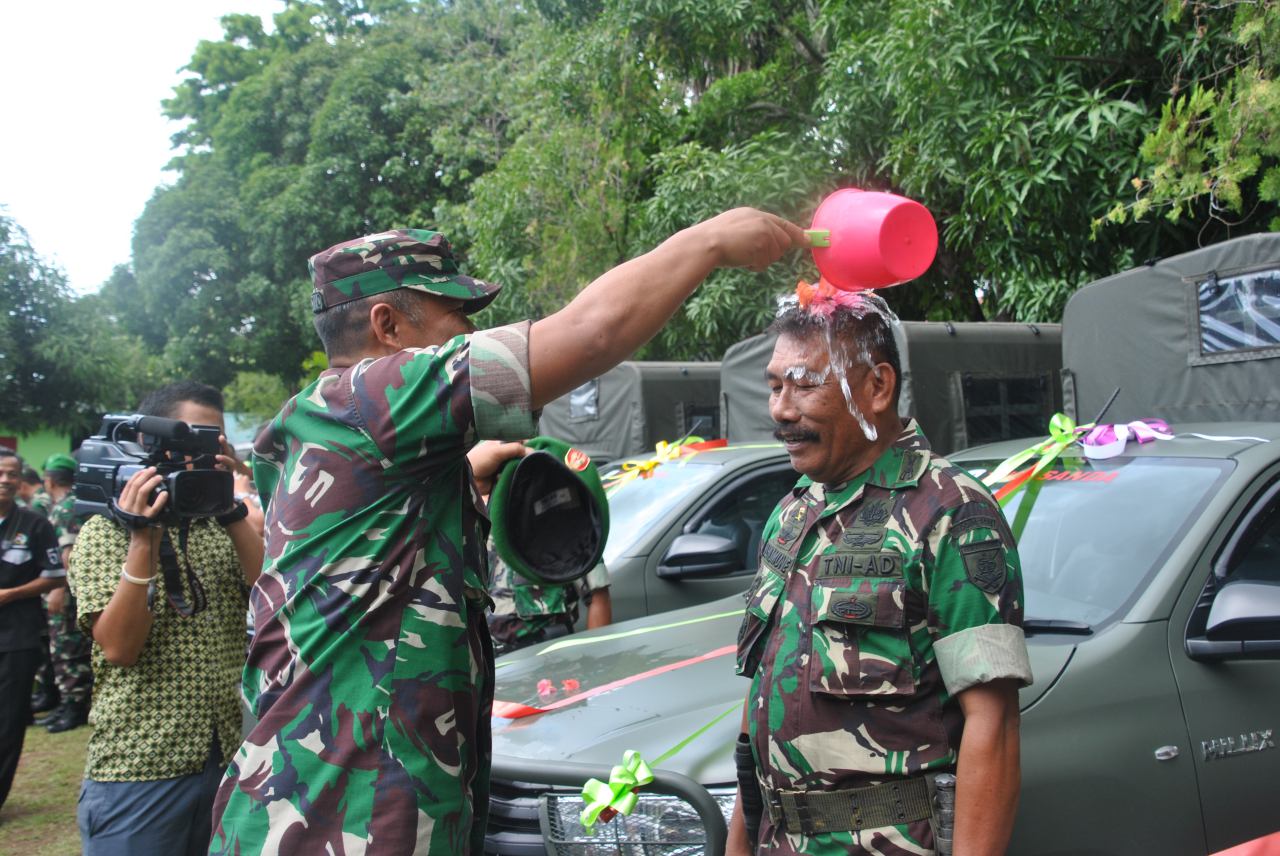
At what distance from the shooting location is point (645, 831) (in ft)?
8.23

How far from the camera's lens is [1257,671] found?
2627 millimetres

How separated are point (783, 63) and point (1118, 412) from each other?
24.6ft

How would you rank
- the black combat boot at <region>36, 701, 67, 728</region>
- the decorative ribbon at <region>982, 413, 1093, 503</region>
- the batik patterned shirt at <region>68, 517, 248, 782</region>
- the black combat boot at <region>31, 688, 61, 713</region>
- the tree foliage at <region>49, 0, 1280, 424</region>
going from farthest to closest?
the black combat boot at <region>31, 688, 61, 713</region>
the black combat boot at <region>36, 701, 67, 728</region>
the tree foliage at <region>49, 0, 1280, 424</region>
the decorative ribbon at <region>982, 413, 1093, 503</region>
the batik patterned shirt at <region>68, 517, 248, 782</region>

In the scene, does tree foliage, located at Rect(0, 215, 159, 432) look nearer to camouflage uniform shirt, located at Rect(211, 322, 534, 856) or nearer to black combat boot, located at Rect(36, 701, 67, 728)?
black combat boot, located at Rect(36, 701, 67, 728)

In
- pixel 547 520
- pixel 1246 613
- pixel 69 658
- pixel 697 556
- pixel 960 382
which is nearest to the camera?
pixel 547 520

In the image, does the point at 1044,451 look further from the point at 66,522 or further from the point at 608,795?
the point at 66,522

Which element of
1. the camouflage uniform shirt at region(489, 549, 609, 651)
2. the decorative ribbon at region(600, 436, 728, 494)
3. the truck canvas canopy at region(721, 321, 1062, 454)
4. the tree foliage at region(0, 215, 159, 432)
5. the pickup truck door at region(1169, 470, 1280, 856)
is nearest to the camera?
the pickup truck door at region(1169, 470, 1280, 856)

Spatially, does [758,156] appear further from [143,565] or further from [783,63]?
[143,565]

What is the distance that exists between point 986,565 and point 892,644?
22 cm

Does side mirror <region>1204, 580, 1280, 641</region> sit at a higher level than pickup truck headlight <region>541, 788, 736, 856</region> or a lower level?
higher

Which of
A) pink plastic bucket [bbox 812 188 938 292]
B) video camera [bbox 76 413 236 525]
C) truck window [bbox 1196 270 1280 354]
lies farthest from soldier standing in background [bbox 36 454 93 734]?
truck window [bbox 1196 270 1280 354]

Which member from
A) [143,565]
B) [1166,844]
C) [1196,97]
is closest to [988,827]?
[1166,844]

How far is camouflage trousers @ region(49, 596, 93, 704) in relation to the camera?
777 cm

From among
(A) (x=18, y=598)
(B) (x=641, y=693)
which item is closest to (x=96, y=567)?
(B) (x=641, y=693)
